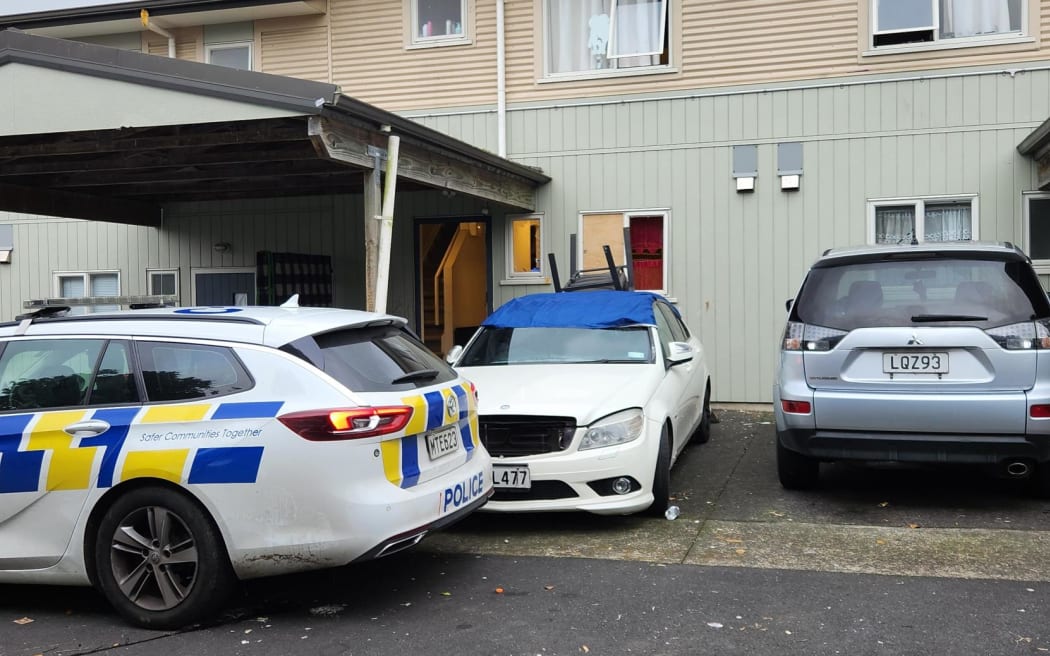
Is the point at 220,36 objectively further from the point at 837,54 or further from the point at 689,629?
the point at 689,629

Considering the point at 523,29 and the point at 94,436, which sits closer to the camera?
the point at 94,436

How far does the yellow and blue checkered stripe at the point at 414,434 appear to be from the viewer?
4617 mm

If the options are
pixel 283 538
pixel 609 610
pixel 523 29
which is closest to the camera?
pixel 283 538

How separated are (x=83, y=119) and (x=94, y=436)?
385 centimetres

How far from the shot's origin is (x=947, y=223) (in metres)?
11.2

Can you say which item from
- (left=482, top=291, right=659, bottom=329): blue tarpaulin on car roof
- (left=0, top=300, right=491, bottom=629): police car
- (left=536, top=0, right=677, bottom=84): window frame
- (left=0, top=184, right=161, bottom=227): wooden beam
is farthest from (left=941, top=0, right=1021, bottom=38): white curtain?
(left=0, top=184, right=161, bottom=227): wooden beam

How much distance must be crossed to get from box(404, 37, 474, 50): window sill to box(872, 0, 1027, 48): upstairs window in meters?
5.01

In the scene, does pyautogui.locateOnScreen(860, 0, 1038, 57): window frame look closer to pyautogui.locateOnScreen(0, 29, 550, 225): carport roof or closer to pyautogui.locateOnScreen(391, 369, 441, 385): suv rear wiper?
pyautogui.locateOnScreen(0, 29, 550, 225): carport roof

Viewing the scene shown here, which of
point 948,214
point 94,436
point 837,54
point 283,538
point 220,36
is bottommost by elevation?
point 283,538

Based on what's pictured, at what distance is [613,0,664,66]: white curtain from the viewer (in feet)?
39.5

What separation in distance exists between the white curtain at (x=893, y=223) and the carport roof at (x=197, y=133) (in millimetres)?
4358

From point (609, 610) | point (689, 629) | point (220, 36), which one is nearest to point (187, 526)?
point (609, 610)

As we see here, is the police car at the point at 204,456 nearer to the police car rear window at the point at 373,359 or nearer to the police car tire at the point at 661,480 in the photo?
the police car rear window at the point at 373,359

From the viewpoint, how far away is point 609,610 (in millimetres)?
4812
